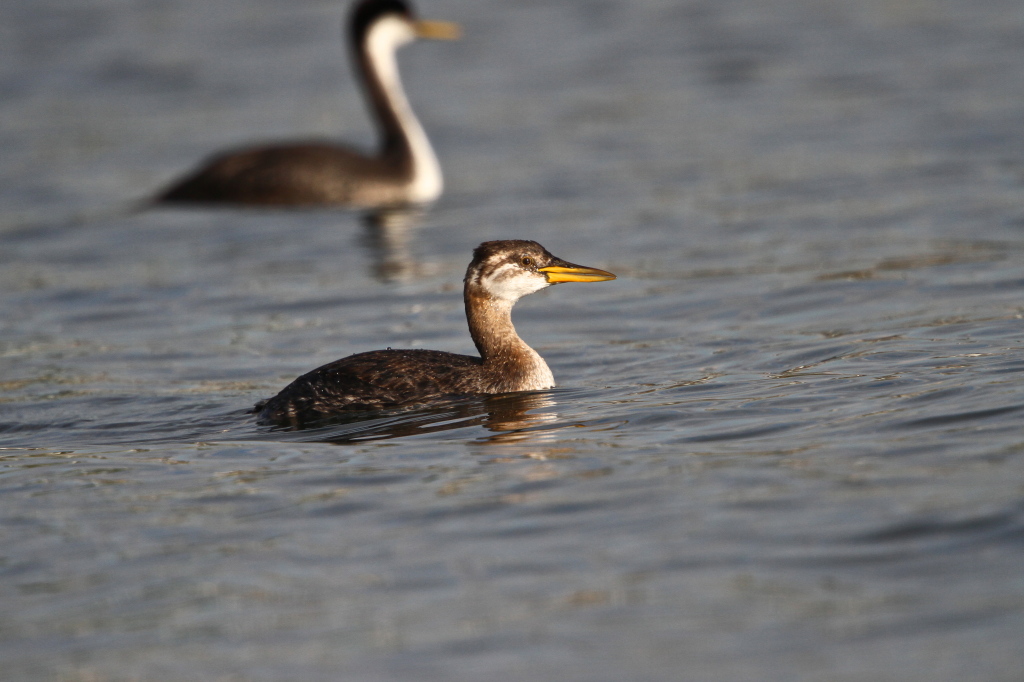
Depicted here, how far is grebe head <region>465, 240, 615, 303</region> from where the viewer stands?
32.0 ft

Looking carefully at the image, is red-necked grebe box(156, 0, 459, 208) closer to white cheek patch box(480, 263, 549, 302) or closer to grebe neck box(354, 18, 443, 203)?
grebe neck box(354, 18, 443, 203)

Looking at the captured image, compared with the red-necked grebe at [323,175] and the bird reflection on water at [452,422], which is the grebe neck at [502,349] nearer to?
the bird reflection on water at [452,422]

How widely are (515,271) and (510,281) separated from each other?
0.07 meters

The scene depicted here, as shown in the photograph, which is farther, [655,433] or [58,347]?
[58,347]

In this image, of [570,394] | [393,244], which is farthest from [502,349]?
[393,244]

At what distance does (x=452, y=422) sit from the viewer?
9.01m

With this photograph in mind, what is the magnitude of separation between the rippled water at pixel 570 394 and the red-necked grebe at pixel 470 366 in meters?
0.18

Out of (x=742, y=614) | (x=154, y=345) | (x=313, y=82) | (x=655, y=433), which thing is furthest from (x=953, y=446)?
(x=313, y=82)

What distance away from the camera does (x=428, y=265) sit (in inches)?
576

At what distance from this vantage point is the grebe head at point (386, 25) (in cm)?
1881

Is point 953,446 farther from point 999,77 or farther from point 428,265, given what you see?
point 999,77

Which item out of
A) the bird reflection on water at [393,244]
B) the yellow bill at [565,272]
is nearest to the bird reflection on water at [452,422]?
the yellow bill at [565,272]

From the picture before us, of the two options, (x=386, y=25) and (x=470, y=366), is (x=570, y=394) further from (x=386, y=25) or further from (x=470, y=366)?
(x=386, y=25)

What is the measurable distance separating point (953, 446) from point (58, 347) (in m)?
7.27
